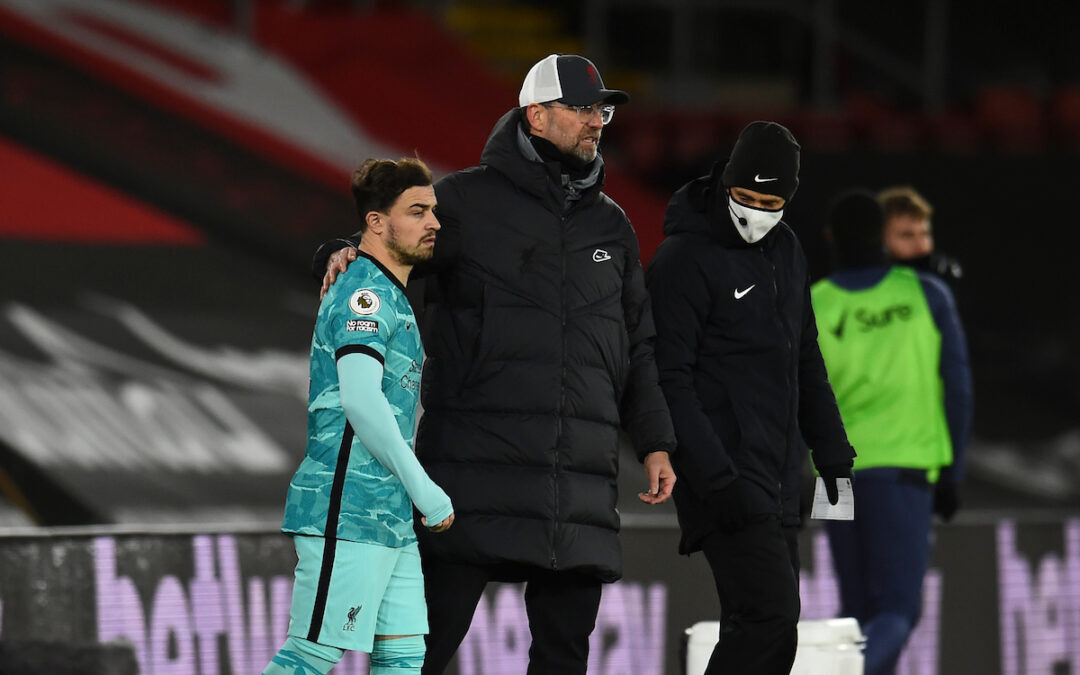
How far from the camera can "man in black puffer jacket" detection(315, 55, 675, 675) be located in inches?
167

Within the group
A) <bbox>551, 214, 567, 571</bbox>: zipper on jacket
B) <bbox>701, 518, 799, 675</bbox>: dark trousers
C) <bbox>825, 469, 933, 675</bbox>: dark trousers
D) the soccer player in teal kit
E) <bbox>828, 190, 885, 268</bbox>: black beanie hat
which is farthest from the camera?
<bbox>828, 190, 885, 268</bbox>: black beanie hat

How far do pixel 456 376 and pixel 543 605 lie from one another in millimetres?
594

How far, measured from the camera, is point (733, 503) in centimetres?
451

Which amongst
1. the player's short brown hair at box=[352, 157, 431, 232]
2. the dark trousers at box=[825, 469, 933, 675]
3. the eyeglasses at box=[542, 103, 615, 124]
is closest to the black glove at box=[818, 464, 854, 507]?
the dark trousers at box=[825, 469, 933, 675]

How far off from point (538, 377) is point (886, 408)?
183 centimetres

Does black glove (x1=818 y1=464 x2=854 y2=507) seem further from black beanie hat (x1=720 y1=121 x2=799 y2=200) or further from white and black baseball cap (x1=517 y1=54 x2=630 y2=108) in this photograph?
white and black baseball cap (x1=517 y1=54 x2=630 y2=108)

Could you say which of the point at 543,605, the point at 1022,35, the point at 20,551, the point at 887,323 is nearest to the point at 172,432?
the point at 20,551

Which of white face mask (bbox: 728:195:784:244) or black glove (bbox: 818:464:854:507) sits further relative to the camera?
black glove (bbox: 818:464:854:507)

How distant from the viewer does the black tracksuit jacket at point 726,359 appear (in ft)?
15.0

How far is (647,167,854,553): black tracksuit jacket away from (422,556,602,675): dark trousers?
408 millimetres

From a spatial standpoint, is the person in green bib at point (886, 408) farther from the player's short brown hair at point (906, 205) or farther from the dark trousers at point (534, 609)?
the dark trousers at point (534, 609)

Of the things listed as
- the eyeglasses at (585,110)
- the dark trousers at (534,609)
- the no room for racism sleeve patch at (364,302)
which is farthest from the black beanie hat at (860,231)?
the no room for racism sleeve patch at (364,302)

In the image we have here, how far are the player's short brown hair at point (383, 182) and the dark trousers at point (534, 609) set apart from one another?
85 cm

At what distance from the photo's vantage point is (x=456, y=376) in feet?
14.2
